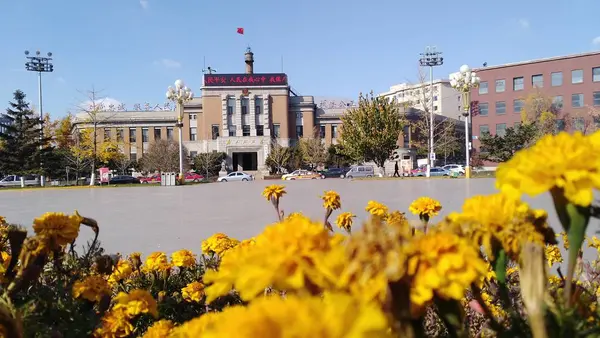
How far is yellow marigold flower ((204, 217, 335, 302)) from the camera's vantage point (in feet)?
1.73

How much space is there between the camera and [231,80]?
50.2 metres

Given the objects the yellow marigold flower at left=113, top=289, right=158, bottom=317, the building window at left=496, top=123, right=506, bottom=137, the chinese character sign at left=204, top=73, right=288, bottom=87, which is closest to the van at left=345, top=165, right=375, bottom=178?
the chinese character sign at left=204, top=73, right=288, bottom=87

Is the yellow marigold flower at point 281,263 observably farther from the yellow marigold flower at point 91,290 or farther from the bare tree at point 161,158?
the bare tree at point 161,158

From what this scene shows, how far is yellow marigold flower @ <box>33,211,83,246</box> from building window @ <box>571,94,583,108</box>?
177 ft

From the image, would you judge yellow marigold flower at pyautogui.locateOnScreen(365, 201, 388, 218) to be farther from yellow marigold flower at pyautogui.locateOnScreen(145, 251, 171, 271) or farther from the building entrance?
the building entrance

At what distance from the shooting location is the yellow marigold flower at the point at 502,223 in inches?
29.0

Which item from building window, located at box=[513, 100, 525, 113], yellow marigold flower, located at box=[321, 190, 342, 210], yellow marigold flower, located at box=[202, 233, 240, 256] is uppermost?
→ building window, located at box=[513, 100, 525, 113]

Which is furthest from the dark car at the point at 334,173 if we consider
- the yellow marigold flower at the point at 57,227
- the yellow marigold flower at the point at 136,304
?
the yellow marigold flower at the point at 136,304

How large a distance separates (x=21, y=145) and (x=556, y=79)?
177 feet

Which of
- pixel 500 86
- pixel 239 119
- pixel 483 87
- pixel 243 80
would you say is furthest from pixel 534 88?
pixel 239 119

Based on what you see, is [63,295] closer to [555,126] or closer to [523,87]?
[555,126]

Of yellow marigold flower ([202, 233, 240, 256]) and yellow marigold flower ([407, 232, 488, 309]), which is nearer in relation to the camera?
yellow marigold flower ([407, 232, 488, 309])

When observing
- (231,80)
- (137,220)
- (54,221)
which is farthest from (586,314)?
(231,80)

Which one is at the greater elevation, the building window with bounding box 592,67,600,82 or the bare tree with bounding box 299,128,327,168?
the building window with bounding box 592,67,600,82
